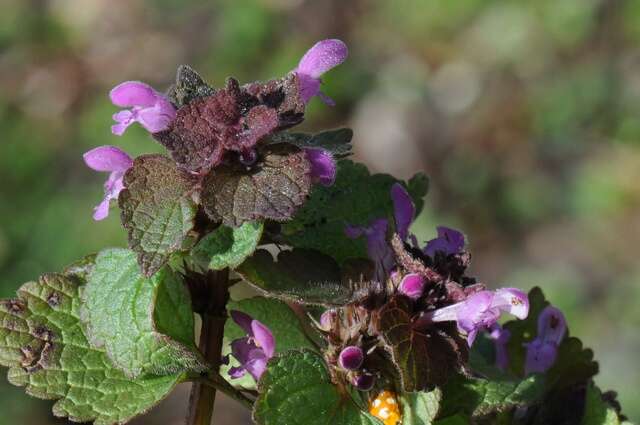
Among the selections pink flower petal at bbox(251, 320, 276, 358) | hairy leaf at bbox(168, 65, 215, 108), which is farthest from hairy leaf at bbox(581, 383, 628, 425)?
hairy leaf at bbox(168, 65, 215, 108)

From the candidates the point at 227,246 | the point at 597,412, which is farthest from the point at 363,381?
the point at 597,412

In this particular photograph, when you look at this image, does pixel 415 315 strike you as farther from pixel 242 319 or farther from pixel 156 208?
pixel 156 208

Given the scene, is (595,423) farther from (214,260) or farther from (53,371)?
(53,371)

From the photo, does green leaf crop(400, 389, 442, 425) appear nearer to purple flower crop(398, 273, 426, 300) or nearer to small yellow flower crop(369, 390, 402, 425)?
small yellow flower crop(369, 390, 402, 425)

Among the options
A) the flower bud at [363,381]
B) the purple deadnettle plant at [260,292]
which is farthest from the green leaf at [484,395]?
the flower bud at [363,381]

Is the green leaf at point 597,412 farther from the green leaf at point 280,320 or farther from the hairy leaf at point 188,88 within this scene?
the hairy leaf at point 188,88
